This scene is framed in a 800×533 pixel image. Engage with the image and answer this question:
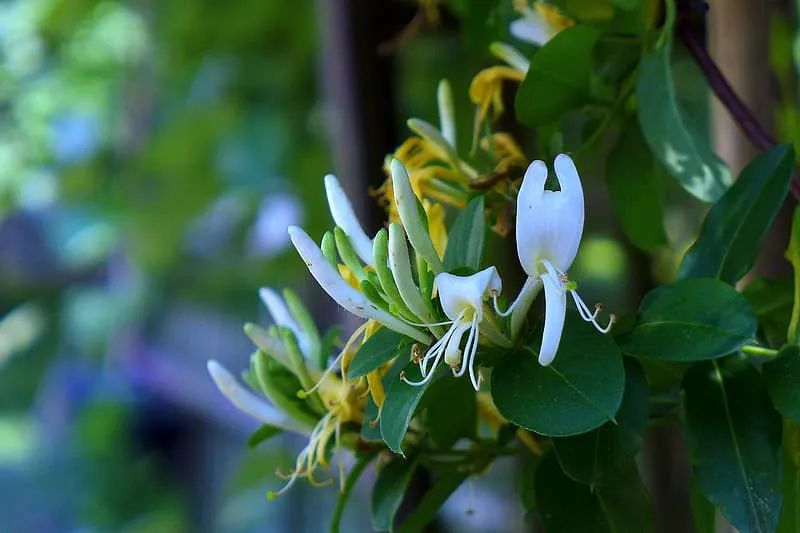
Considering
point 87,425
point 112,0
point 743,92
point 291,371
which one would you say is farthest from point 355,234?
point 87,425

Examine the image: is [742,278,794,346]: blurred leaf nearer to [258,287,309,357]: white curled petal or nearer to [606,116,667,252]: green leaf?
[606,116,667,252]: green leaf

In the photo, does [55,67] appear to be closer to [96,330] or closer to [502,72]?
[96,330]

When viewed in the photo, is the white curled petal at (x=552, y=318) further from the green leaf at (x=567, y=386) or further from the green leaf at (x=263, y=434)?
the green leaf at (x=263, y=434)

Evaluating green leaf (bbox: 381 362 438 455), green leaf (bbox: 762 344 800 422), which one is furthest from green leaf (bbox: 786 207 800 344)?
green leaf (bbox: 381 362 438 455)

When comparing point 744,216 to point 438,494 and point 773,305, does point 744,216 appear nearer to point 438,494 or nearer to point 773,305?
point 773,305

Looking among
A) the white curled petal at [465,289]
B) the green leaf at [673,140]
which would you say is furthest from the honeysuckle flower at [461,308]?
the green leaf at [673,140]

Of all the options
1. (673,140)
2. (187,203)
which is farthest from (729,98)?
(187,203)
